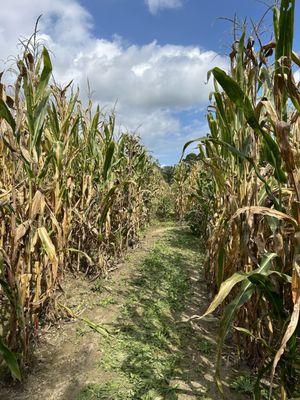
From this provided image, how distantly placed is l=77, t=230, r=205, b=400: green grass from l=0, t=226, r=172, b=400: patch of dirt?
89 mm

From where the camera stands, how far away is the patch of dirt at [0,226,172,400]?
1.99m

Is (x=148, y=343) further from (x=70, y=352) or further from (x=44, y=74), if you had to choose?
(x=44, y=74)

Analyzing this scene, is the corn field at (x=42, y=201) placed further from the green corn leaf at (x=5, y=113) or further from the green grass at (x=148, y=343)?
the green grass at (x=148, y=343)

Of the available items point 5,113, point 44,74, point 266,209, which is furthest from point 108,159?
point 266,209

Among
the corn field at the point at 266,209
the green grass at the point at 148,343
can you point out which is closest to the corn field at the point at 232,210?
the corn field at the point at 266,209

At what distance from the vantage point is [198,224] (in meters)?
6.52

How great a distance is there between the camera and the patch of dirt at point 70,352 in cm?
199

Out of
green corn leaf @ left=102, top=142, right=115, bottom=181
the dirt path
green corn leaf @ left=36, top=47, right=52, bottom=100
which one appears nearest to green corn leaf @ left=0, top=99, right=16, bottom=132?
green corn leaf @ left=36, top=47, right=52, bottom=100

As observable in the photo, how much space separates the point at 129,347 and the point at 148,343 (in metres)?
0.15

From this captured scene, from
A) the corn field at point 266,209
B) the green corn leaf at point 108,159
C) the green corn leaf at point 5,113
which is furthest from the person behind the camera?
the green corn leaf at point 108,159

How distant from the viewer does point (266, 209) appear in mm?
1339

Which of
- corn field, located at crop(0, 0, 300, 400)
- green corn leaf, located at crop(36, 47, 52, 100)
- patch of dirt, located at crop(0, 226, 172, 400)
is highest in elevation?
green corn leaf, located at crop(36, 47, 52, 100)

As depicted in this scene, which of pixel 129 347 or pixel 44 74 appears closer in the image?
pixel 44 74

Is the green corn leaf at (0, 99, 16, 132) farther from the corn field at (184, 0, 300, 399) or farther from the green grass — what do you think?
the green grass
